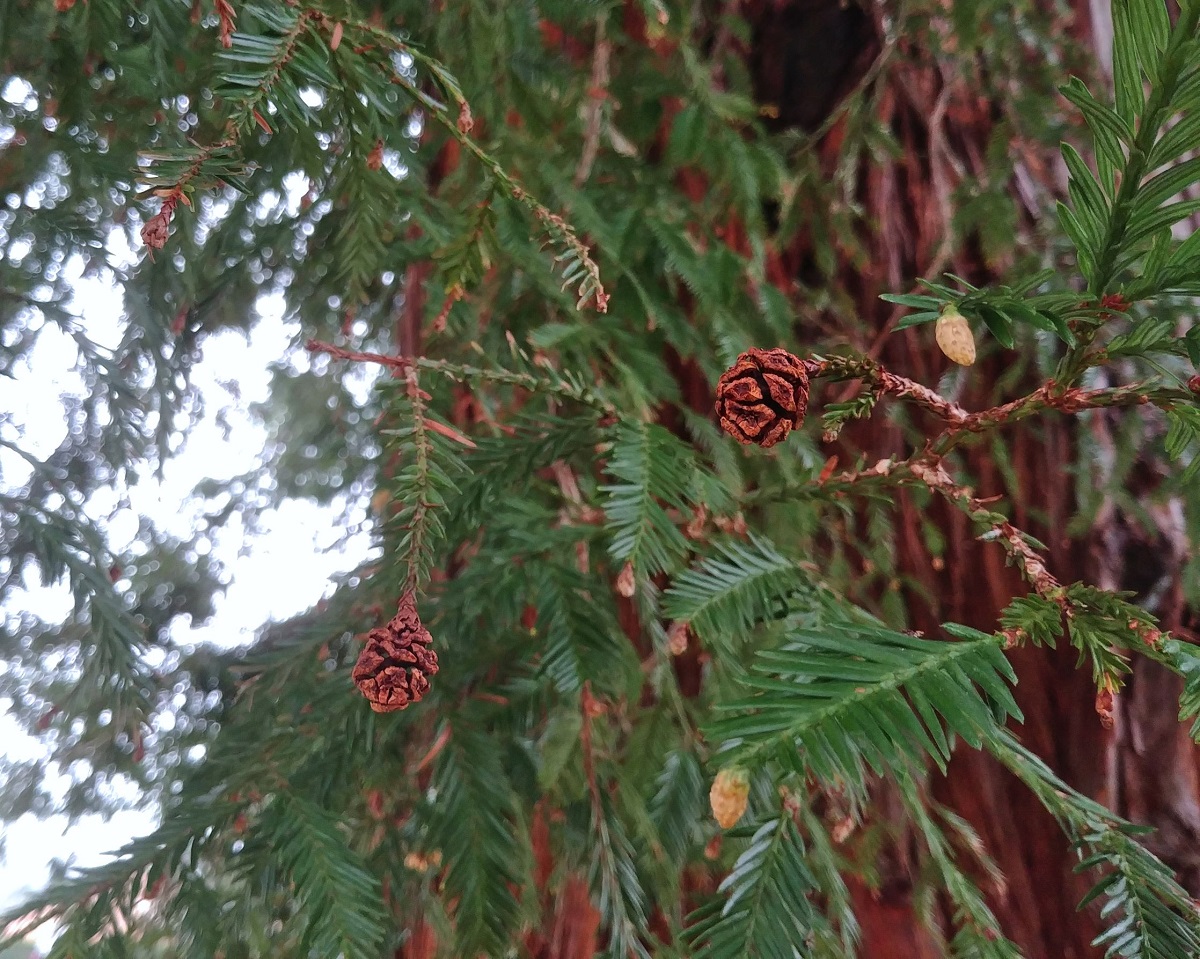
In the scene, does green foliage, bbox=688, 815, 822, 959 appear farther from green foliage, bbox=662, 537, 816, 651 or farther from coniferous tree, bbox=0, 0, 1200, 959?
green foliage, bbox=662, 537, 816, 651

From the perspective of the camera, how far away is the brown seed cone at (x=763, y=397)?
31 centimetres

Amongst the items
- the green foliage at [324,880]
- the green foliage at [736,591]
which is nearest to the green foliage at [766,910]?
the green foliage at [736,591]

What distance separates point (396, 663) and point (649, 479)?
0.18 m

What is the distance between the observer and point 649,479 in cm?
46

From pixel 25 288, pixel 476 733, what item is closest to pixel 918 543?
pixel 476 733

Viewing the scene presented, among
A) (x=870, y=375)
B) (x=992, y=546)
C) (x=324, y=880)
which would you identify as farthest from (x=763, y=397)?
(x=992, y=546)

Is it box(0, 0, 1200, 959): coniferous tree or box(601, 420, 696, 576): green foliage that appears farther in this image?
box(601, 420, 696, 576): green foliage

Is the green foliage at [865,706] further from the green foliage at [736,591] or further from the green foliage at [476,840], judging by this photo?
the green foliage at [476,840]

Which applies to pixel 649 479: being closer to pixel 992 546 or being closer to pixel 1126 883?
pixel 1126 883

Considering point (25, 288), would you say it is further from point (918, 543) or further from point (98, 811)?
point (918, 543)

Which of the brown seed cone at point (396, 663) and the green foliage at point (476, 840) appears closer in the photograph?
the brown seed cone at point (396, 663)

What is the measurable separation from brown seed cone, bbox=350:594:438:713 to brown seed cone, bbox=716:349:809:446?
0.56 feet

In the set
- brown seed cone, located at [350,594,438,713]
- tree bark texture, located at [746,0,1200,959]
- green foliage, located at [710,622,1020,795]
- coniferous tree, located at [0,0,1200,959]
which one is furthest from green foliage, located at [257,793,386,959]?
tree bark texture, located at [746,0,1200,959]

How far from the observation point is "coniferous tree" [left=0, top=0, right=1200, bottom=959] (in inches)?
12.5
